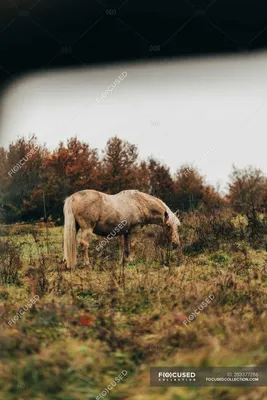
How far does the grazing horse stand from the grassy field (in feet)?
0.61

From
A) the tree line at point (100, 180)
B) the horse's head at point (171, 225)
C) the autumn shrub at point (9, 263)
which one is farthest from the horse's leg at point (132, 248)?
the autumn shrub at point (9, 263)

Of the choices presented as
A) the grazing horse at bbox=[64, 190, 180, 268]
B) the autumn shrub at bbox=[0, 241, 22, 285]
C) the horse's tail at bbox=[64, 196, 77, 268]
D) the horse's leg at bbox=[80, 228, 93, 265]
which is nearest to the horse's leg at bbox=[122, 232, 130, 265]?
the grazing horse at bbox=[64, 190, 180, 268]

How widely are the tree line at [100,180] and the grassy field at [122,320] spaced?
29 centimetres

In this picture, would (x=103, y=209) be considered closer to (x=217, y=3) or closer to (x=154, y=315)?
(x=154, y=315)

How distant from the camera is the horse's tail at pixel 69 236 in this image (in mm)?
3961

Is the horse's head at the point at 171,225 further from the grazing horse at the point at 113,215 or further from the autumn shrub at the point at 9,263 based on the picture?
the autumn shrub at the point at 9,263

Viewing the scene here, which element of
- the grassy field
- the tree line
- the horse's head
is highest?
the tree line

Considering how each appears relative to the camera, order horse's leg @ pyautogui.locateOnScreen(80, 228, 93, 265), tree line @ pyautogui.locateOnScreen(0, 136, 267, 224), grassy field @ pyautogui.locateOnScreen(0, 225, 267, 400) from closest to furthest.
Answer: grassy field @ pyautogui.locateOnScreen(0, 225, 267, 400) < tree line @ pyautogui.locateOnScreen(0, 136, 267, 224) < horse's leg @ pyautogui.locateOnScreen(80, 228, 93, 265)

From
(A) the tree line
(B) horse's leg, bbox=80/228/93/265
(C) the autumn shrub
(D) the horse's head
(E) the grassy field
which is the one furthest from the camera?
(D) the horse's head

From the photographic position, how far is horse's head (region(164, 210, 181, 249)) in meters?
4.21

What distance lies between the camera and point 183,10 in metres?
3.11

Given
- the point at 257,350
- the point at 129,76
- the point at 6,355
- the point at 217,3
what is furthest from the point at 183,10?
the point at 6,355

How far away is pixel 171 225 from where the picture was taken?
4.27 metres

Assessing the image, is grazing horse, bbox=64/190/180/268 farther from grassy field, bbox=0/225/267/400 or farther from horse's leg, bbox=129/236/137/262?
grassy field, bbox=0/225/267/400
